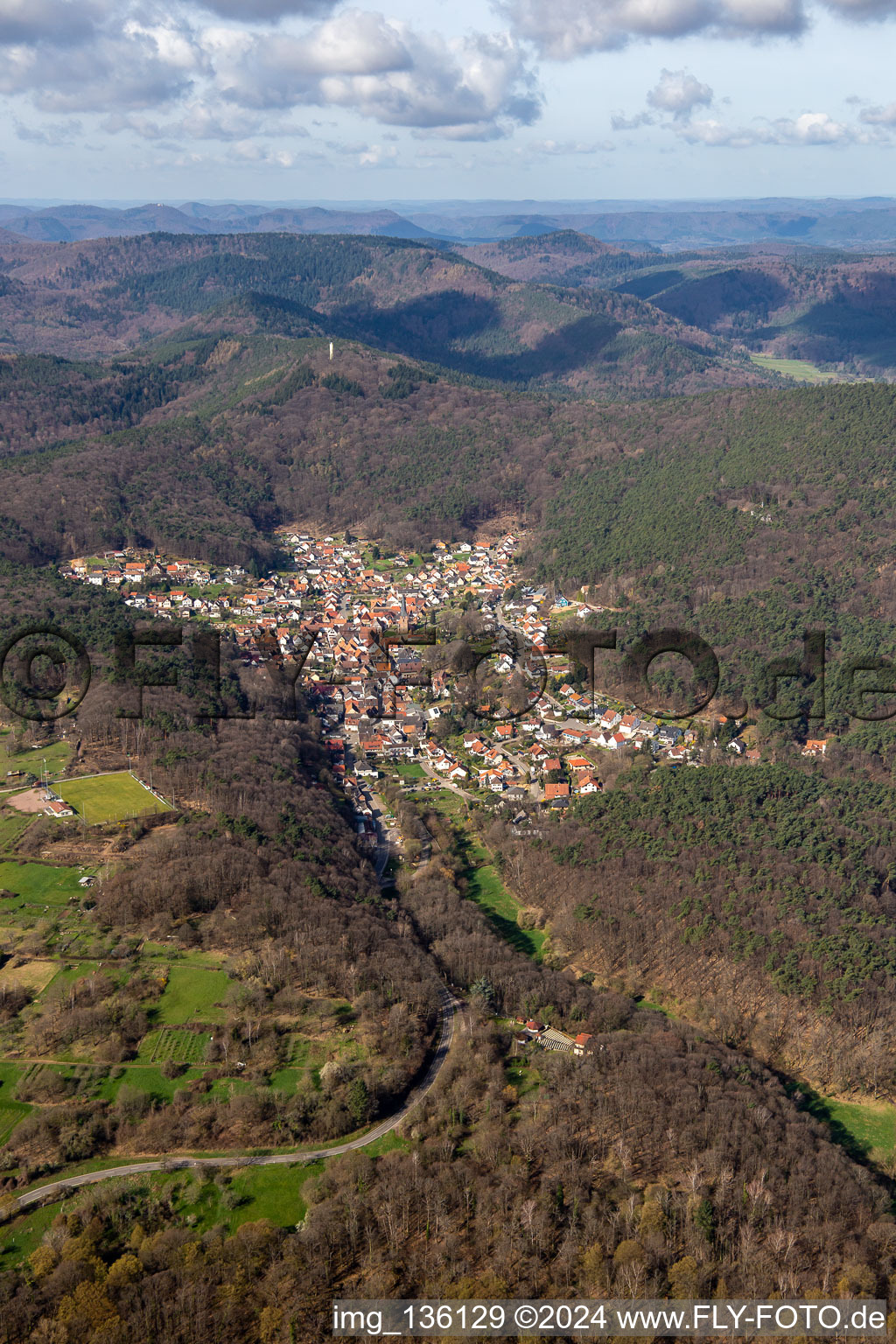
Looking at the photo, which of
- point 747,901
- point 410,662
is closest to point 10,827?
point 747,901

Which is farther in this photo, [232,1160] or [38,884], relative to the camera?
[38,884]

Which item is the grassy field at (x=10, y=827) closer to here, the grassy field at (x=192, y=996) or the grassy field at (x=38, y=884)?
the grassy field at (x=38, y=884)

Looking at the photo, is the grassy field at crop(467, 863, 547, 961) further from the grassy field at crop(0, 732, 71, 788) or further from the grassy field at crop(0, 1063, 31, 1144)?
the grassy field at crop(0, 732, 71, 788)

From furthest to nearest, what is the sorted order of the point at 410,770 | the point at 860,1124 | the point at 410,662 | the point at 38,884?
the point at 410,662 → the point at 410,770 → the point at 38,884 → the point at 860,1124

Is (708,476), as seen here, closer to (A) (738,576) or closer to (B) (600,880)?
(A) (738,576)

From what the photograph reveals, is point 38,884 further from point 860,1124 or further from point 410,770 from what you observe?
point 860,1124

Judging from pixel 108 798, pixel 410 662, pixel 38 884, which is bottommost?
pixel 38 884

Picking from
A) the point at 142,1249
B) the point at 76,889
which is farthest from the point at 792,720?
the point at 142,1249
